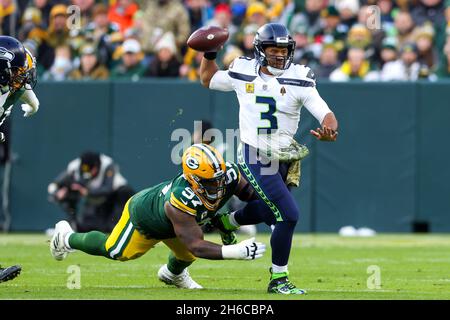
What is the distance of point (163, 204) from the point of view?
811 centimetres

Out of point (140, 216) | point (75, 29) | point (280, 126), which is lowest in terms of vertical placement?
point (140, 216)

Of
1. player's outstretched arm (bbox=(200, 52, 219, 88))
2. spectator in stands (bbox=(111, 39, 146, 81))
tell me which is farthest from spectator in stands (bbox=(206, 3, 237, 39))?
player's outstretched arm (bbox=(200, 52, 219, 88))

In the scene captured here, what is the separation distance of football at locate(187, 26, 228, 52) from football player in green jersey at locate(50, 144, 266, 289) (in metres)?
0.85

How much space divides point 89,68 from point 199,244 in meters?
8.06

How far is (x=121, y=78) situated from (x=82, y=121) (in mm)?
798

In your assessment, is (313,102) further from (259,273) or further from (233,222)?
(259,273)

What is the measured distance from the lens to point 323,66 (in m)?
15.1

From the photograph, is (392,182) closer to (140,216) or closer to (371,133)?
(371,133)

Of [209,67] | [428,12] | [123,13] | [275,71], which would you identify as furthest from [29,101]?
[428,12]

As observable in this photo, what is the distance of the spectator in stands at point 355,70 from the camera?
49.1ft

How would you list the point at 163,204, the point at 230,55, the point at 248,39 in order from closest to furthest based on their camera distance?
the point at 163,204, the point at 230,55, the point at 248,39

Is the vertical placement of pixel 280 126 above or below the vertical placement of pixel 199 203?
above

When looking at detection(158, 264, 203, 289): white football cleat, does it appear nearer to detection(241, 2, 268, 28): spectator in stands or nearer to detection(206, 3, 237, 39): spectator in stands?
detection(241, 2, 268, 28): spectator in stands
